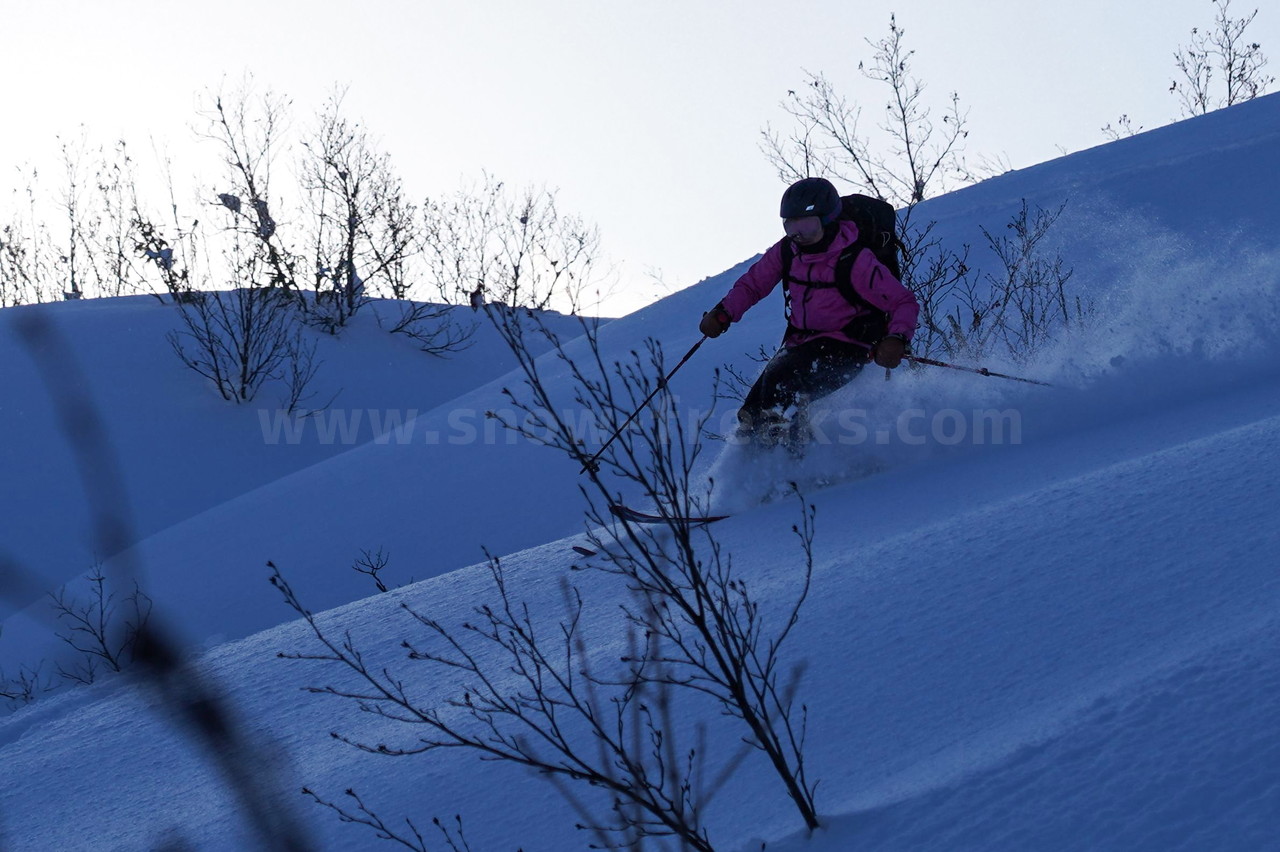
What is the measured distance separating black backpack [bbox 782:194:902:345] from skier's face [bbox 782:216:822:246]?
138 millimetres

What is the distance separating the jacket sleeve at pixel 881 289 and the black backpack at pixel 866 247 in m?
0.03

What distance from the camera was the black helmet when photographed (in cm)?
476

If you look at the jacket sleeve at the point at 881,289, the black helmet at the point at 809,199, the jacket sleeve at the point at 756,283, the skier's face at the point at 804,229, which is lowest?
the jacket sleeve at the point at 881,289

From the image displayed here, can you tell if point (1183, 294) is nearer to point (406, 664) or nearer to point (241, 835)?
point (406, 664)

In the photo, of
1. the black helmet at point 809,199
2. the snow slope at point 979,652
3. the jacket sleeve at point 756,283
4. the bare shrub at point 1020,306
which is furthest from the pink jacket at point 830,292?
the bare shrub at point 1020,306

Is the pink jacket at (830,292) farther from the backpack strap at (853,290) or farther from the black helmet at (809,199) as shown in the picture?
the black helmet at (809,199)

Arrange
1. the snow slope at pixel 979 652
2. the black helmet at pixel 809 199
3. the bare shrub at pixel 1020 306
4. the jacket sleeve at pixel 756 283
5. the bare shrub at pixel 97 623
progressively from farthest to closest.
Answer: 1. the bare shrub at pixel 97 623
2. the bare shrub at pixel 1020 306
3. the jacket sleeve at pixel 756 283
4. the black helmet at pixel 809 199
5. the snow slope at pixel 979 652

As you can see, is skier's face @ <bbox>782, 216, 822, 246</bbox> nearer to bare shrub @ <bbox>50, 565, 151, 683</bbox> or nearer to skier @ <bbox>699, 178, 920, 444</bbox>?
skier @ <bbox>699, 178, 920, 444</bbox>

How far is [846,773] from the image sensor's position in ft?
6.48

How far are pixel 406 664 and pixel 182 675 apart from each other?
1041 millimetres

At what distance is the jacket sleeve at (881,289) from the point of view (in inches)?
191

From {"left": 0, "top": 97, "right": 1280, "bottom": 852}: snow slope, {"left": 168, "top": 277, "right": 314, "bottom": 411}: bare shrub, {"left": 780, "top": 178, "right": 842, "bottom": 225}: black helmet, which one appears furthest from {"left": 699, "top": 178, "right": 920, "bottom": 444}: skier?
{"left": 168, "top": 277, "right": 314, "bottom": 411}: bare shrub

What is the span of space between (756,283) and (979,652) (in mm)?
3233

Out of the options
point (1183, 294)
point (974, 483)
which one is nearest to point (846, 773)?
point (974, 483)
